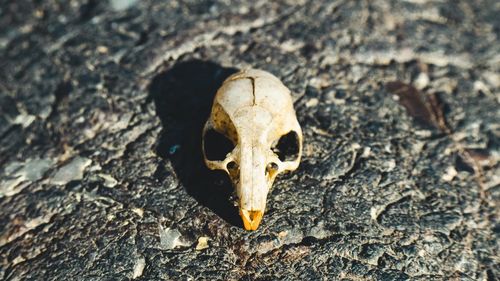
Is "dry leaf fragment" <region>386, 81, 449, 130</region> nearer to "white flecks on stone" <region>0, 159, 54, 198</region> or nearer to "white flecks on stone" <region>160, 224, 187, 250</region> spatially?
"white flecks on stone" <region>160, 224, 187, 250</region>

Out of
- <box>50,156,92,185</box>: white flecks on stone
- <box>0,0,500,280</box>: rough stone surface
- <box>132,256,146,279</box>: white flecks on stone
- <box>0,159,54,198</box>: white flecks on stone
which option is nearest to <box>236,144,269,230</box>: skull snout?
<box>0,0,500,280</box>: rough stone surface

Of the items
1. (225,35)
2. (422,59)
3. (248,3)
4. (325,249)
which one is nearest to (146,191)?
(325,249)

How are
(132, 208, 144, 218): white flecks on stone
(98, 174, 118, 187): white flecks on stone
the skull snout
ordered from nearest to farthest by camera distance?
the skull snout → (132, 208, 144, 218): white flecks on stone → (98, 174, 118, 187): white flecks on stone

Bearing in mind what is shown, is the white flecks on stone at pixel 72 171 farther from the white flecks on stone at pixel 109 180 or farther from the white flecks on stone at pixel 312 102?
the white flecks on stone at pixel 312 102

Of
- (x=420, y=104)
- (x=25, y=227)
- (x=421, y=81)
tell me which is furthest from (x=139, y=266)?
(x=421, y=81)

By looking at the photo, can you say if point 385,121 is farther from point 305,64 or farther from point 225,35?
point 225,35
